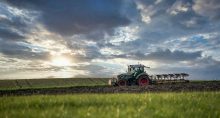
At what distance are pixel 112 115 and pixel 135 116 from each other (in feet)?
2.03

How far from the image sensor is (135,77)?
140 feet

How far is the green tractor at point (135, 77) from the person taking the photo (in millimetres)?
42125

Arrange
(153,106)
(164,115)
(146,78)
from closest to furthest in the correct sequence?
(164,115) → (153,106) → (146,78)

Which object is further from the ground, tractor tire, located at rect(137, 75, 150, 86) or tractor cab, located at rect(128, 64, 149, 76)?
tractor cab, located at rect(128, 64, 149, 76)

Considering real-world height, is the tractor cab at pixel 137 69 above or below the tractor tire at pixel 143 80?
above

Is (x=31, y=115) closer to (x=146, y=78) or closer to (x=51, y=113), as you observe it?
(x=51, y=113)

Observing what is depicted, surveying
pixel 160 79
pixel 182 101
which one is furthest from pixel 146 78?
pixel 182 101

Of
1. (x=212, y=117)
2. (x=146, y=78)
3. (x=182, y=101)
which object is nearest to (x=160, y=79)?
(x=146, y=78)

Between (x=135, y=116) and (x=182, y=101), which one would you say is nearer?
(x=135, y=116)

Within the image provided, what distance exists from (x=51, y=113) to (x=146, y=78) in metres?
34.4

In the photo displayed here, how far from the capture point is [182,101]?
12.2 meters

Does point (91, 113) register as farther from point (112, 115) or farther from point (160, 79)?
point (160, 79)

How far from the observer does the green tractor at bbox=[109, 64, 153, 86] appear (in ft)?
138

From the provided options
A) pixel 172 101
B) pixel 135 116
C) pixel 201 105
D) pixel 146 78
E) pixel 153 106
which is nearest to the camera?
pixel 135 116
